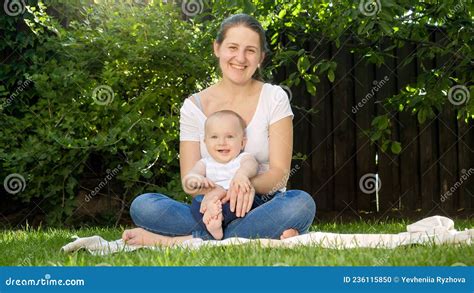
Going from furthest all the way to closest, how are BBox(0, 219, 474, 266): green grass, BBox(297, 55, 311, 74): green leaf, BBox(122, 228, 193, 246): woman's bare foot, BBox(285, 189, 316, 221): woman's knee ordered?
BBox(297, 55, 311, 74): green leaf < BBox(122, 228, 193, 246): woman's bare foot < BBox(285, 189, 316, 221): woman's knee < BBox(0, 219, 474, 266): green grass

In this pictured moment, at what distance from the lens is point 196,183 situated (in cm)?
295

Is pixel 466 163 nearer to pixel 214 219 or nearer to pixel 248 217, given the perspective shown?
pixel 248 217

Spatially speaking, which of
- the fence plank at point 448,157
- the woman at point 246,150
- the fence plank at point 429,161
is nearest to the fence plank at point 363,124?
the fence plank at point 429,161

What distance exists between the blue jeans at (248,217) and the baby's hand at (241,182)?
16cm

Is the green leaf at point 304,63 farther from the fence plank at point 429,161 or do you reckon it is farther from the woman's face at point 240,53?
the fence plank at point 429,161

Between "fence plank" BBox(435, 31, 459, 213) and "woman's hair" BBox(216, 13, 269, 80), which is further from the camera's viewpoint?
"fence plank" BBox(435, 31, 459, 213)

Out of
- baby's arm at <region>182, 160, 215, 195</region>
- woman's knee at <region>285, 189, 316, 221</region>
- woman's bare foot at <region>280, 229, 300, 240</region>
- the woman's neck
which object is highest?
the woman's neck

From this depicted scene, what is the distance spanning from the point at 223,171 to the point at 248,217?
0.23 m

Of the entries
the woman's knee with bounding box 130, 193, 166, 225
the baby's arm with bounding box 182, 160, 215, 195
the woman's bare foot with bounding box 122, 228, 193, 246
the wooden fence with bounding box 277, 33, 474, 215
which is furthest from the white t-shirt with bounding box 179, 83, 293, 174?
the wooden fence with bounding box 277, 33, 474, 215

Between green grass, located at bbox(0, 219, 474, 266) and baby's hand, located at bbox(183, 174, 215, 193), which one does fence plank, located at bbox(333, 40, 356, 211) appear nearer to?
baby's hand, located at bbox(183, 174, 215, 193)

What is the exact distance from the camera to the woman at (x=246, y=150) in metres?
2.97

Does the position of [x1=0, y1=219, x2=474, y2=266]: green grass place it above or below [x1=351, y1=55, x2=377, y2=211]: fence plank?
below

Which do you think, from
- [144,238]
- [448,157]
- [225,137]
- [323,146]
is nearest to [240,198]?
[225,137]

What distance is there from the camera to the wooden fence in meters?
5.77
